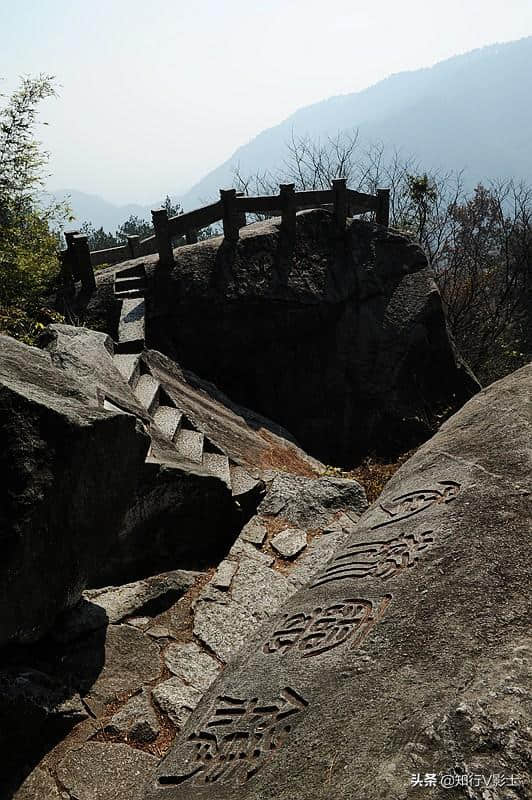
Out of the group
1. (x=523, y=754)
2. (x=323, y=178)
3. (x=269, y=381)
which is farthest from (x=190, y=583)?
(x=323, y=178)

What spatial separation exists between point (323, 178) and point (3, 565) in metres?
24.1

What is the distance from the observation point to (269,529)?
6.27m

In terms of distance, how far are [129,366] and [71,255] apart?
3143 millimetres

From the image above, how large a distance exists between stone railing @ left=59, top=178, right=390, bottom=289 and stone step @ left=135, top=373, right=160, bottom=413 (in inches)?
115

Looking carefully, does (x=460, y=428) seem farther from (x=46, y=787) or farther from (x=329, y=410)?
(x=329, y=410)

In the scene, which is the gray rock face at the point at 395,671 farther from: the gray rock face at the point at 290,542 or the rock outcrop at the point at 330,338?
the rock outcrop at the point at 330,338

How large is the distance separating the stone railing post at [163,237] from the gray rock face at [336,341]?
2.07 ft

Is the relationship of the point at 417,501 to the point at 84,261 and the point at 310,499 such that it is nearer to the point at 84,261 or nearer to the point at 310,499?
the point at 310,499

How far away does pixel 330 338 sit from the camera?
11727 millimetres

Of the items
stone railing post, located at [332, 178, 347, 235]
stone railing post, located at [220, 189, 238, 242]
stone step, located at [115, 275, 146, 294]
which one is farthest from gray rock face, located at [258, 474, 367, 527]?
stone railing post, located at [332, 178, 347, 235]

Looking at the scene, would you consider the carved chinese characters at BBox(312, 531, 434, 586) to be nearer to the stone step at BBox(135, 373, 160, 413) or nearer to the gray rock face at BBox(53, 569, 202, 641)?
the gray rock face at BBox(53, 569, 202, 641)

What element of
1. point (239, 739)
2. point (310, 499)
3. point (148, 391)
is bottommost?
point (310, 499)

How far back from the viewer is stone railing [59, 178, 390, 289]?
9.85 m

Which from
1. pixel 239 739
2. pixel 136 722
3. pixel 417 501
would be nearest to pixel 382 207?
pixel 417 501
